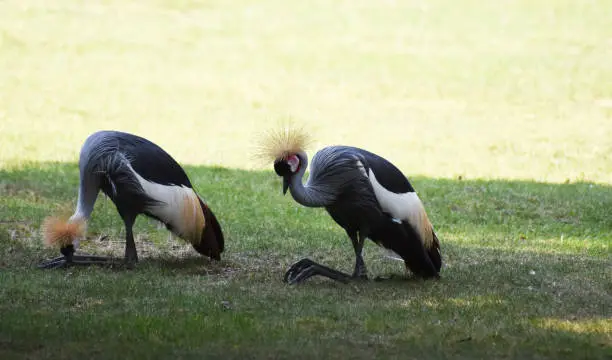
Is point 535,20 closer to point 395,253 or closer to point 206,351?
point 395,253

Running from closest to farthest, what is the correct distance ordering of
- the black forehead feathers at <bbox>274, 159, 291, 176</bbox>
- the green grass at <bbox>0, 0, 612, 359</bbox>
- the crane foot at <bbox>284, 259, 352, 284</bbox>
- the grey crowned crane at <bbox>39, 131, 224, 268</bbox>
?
the green grass at <bbox>0, 0, 612, 359</bbox> < the black forehead feathers at <bbox>274, 159, 291, 176</bbox> < the crane foot at <bbox>284, 259, 352, 284</bbox> < the grey crowned crane at <bbox>39, 131, 224, 268</bbox>

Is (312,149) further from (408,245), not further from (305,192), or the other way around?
(305,192)

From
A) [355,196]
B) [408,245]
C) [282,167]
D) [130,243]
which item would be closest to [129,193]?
[130,243]

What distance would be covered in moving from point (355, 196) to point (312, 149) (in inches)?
331

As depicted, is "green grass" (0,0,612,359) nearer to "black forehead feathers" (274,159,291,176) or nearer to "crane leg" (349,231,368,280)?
"crane leg" (349,231,368,280)

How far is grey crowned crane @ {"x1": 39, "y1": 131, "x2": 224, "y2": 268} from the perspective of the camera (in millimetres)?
8312

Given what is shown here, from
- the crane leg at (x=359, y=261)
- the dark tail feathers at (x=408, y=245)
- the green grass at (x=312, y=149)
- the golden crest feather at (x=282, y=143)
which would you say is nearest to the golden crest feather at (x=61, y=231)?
the green grass at (x=312, y=149)

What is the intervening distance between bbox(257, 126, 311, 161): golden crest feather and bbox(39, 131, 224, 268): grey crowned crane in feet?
3.07

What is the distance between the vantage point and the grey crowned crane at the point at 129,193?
831cm

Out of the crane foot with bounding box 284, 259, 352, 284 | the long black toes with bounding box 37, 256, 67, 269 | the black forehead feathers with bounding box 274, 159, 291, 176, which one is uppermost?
the black forehead feathers with bounding box 274, 159, 291, 176

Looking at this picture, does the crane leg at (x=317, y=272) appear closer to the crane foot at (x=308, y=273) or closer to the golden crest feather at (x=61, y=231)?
the crane foot at (x=308, y=273)

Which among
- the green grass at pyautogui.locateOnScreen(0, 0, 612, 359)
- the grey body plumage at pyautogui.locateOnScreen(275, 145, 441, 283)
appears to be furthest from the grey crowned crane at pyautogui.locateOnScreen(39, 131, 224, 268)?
the grey body plumage at pyautogui.locateOnScreen(275, 145, 441, 283)

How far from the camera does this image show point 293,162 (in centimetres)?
790

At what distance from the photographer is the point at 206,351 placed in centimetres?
598
